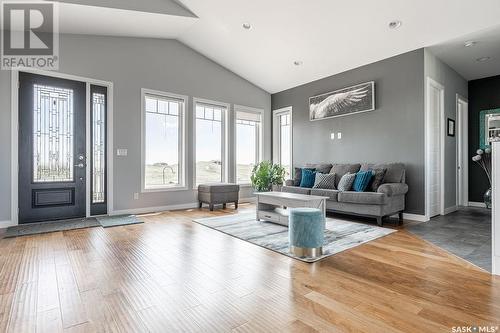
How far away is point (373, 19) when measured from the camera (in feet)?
13.0

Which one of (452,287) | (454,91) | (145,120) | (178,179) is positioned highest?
(454,91)

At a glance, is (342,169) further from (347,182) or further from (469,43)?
(469,43)

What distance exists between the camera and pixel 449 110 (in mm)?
5297

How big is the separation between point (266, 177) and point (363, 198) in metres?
2.54

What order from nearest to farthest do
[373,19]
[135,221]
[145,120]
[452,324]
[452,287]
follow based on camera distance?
[452,324], [452,287], [373,19], [135,221], [145,120]

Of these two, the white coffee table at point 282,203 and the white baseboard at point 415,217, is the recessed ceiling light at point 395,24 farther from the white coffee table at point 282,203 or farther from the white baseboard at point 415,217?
the white baseboard at point 415,217

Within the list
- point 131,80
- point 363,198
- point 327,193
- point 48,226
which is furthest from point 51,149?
point 363,198

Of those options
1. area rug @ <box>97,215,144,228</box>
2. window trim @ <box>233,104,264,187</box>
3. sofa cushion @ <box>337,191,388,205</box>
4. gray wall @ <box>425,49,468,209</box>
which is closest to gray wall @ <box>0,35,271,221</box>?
area rug @ <box>97,215,144,228</box>

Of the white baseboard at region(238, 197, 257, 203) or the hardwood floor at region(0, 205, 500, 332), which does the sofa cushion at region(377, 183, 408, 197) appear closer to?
the hardwood floor at region(0, 205, 500, 332)

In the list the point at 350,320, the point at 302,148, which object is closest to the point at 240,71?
the point at 302,148

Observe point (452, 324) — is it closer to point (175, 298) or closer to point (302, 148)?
point (175, 298)

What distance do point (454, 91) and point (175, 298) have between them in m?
6.44

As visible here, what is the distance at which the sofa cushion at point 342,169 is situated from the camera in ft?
16.8

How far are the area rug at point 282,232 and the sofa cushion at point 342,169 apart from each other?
1018 mm
